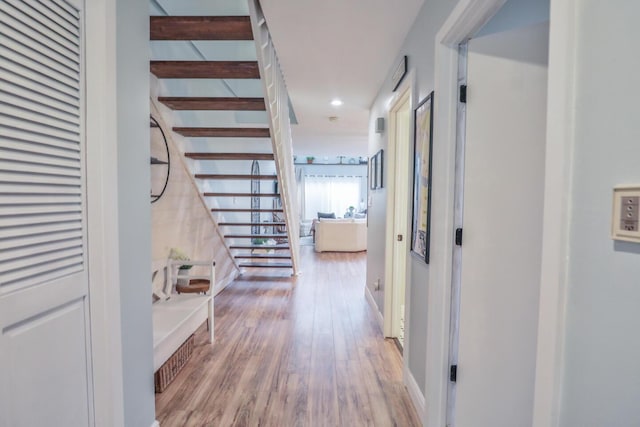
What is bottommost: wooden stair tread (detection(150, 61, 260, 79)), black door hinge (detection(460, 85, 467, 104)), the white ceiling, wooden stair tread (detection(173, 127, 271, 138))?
black door hinge (detection(460, 85, 467, 104))

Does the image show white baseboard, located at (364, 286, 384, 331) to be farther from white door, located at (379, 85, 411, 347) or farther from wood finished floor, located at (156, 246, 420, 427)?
white door, located at (379, 85, 411, 347)

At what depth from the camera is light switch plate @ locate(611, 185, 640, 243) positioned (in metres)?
0.61

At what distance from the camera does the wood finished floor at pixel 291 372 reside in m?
1.87

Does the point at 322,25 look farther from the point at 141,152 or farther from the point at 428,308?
the point at 428,308

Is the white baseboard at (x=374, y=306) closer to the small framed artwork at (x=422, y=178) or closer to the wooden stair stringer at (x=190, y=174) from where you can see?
the small framed artwork at (x=422, y=178)

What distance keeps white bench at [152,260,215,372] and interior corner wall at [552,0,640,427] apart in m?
1.98

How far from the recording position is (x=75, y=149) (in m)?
1.18

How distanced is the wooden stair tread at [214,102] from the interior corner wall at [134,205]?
1202 mm

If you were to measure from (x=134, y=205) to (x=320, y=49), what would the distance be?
1.86m

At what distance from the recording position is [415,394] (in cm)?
197

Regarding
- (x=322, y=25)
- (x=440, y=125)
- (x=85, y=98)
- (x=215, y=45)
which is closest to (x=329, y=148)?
(x=215, y=45)

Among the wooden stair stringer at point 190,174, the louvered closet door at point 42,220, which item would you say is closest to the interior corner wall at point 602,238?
the louvered closet door at point 42,220

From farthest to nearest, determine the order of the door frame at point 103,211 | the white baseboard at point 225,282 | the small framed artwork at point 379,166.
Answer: the white baseboard at point 225,282
the small framed artwork at point 379,166
the door frame at point 103,211

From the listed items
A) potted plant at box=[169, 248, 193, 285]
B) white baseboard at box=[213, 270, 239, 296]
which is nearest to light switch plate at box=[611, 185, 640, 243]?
potted plant at box=[169, 248, 193, 285]
